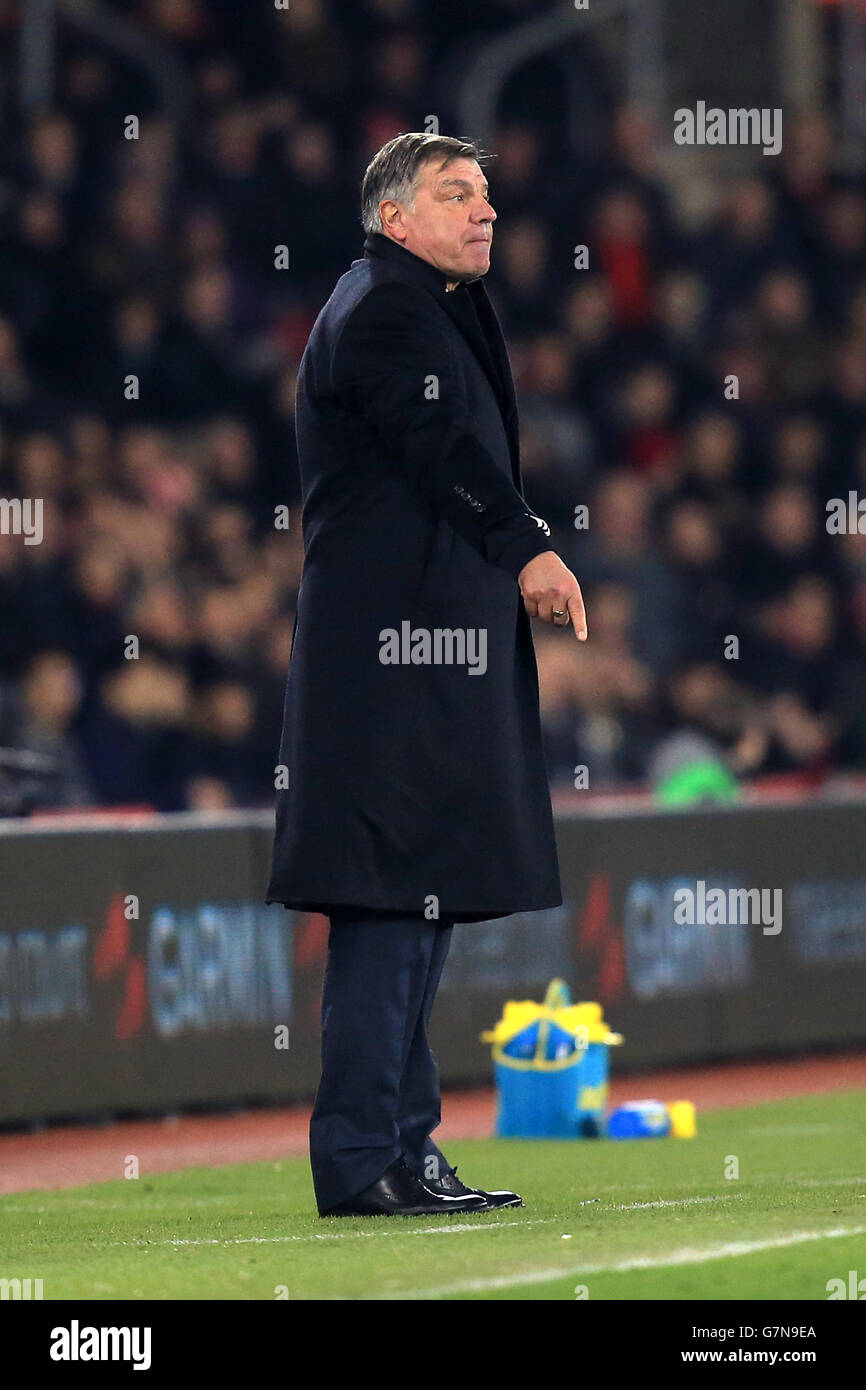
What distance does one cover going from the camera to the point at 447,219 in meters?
5.41

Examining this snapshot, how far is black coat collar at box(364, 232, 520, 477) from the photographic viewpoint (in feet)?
17.8

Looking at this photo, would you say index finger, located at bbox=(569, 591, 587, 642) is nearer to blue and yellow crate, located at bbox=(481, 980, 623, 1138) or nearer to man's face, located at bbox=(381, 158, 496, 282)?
man's face, located at bbox=(381, 158, 496, 282)

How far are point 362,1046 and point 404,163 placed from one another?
1732mm

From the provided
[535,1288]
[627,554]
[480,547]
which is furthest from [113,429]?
[535,1288]

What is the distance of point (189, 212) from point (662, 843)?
14.2ft

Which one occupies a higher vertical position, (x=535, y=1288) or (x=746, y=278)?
(x=746, y=278)

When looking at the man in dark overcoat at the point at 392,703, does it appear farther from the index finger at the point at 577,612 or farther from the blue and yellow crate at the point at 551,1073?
the blue and yellow crate at the point at 551,1073

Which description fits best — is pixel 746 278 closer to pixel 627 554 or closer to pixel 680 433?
pixel 680 433

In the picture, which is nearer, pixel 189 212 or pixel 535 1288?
pixel 535 1288

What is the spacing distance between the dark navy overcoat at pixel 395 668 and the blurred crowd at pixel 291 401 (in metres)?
3.99

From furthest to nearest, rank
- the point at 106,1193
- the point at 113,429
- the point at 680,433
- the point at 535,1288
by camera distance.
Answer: the point at 680,433, the point at 113,429, the point at 106,1193, the point at 535,1288

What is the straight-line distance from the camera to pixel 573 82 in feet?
53.8

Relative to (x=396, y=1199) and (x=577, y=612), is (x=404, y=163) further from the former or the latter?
(x=396, y=1199)

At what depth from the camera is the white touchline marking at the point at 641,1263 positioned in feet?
14.2
